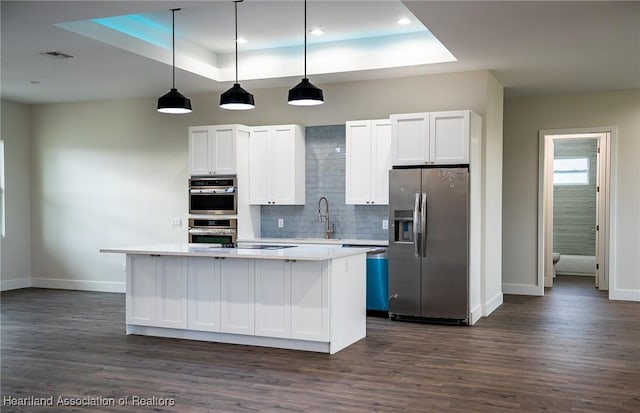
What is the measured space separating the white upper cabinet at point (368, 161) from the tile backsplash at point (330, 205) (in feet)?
1.16

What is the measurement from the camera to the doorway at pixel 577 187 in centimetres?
895

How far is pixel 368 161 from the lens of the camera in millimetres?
7430

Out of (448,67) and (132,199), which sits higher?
(448,67)

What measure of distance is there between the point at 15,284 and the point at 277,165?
15.6 ft

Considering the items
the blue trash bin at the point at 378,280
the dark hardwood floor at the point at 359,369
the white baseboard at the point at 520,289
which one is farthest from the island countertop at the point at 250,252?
the white baseboard at the point at 520,289

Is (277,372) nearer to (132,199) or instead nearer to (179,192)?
(179,192)

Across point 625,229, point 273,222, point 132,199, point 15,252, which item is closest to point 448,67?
point 273,222

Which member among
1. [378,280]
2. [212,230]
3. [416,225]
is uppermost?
[416,225]

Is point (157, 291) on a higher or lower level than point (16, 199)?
lower

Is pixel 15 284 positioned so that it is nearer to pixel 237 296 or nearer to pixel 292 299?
pixel 237 296

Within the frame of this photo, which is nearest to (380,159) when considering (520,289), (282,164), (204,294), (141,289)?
(282,164)

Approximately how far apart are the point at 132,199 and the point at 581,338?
20.7 ft

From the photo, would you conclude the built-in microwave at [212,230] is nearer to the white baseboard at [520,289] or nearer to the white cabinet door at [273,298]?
the white cabinet door at [273,298]

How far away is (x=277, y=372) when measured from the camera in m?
4.80
